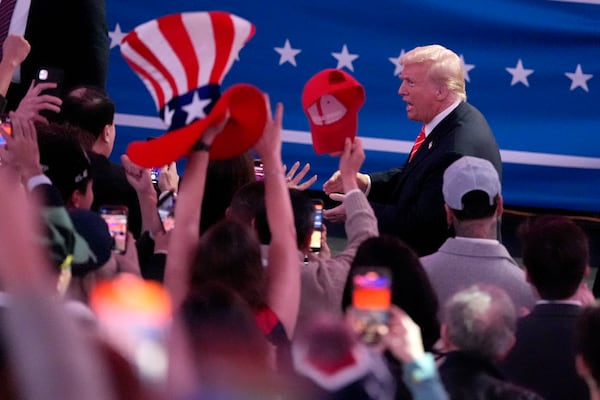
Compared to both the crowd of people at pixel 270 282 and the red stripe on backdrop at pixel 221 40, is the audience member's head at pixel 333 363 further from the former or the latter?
the red stripe on backdrop at pixel 221 40

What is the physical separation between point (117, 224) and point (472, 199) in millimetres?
994

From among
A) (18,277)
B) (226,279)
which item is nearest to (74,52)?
(226,279)

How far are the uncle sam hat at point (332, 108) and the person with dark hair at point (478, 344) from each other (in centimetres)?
122

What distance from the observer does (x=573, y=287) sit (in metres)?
2.52

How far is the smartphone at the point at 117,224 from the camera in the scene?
2.48 m

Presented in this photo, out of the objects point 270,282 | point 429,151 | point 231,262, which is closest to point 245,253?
point 231,262

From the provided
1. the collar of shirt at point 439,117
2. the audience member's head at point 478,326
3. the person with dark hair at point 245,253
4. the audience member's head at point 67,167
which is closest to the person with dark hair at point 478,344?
the audience member's head at point 478,326

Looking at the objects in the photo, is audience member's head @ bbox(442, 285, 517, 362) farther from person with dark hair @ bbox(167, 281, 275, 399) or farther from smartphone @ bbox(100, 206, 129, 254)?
smartphone @ bbox(100, 206, 129, 254)

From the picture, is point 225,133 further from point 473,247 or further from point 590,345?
point 590,345

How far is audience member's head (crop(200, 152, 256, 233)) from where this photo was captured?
10.7ft

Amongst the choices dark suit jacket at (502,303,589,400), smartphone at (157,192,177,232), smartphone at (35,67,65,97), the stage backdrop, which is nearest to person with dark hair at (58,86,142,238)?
smartphone at (35,67,65,97)

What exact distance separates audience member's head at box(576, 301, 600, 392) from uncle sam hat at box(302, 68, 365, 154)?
4.30ft

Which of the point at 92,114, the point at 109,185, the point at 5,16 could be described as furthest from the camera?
the point at 5,16

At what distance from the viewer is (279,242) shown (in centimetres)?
244
